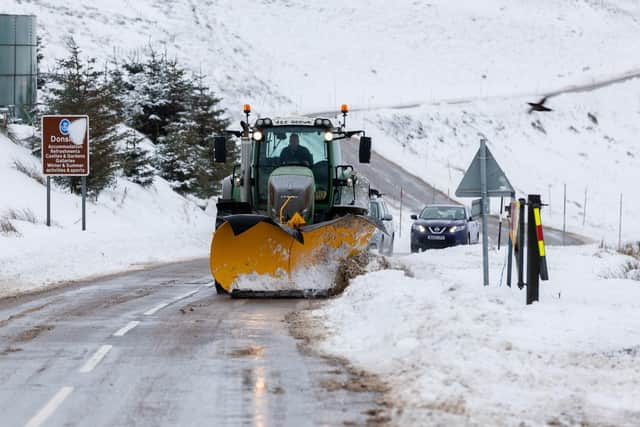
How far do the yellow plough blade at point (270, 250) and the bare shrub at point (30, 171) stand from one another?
17.3m

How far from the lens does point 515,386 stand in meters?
7.40

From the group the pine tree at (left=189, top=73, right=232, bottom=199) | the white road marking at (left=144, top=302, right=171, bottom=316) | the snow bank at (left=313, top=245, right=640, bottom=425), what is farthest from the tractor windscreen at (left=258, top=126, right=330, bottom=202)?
the pine tree at (left=189, top=73, right=232, bottom=199)

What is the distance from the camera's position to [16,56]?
118 feet

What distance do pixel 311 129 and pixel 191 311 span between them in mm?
5009

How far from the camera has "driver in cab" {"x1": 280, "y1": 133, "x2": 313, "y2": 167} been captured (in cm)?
1727

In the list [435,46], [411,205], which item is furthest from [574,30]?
[411,205]

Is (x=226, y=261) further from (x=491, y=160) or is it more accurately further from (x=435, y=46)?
(x=435, y=46)

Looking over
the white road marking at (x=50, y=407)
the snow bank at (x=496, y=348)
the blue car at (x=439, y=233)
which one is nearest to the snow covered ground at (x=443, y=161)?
the snow bank at (x=496, y=348)

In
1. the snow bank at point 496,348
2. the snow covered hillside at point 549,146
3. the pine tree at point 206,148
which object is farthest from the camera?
the snow covered hillside at point 549,146

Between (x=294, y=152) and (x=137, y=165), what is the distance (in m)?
20.1

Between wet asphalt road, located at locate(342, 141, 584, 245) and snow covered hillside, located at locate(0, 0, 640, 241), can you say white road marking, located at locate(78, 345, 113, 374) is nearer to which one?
wet asphalt road, located at locate(342, 141, 584, 245)

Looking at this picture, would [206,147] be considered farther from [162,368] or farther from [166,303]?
[162,368]

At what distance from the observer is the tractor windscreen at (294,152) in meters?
17.2

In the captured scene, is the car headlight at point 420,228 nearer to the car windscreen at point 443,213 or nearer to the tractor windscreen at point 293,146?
the car windscreen at point 443,213
